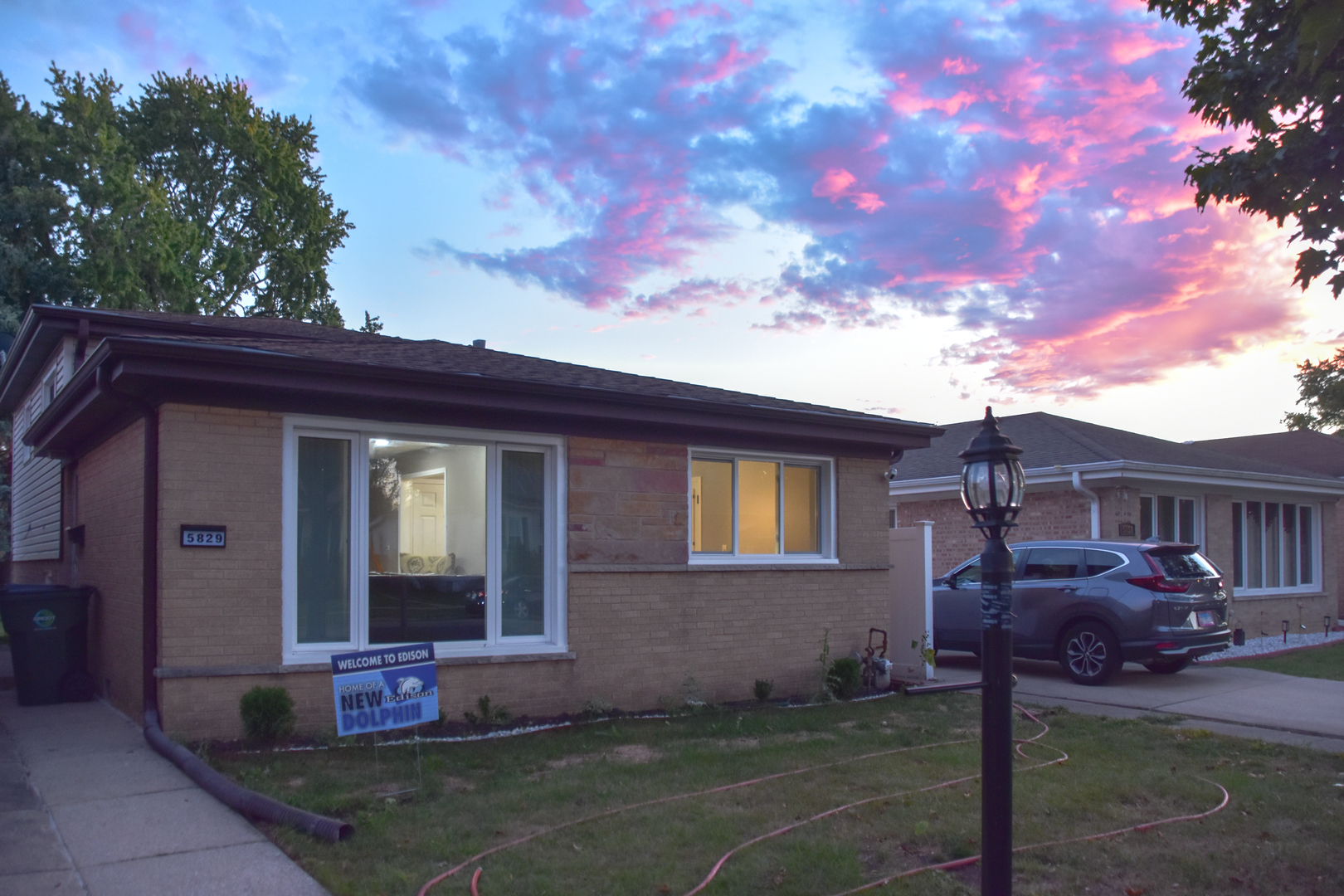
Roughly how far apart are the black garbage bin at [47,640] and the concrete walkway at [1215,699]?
947cm

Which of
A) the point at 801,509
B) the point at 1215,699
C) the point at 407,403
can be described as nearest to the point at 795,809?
the point at 407,403

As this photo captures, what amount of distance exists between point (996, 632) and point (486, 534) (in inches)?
223

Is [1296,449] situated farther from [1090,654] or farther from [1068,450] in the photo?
[1090,654]

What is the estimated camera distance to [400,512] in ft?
28.2

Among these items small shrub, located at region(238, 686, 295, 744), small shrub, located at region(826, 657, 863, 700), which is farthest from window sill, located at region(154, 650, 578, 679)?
small shrub, located at region(826, 657, 863, 700)

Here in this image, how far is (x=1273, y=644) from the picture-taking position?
17234 mm

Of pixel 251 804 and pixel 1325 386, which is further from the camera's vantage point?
pixel 1325 386

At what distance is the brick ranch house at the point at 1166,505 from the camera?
1670 cm

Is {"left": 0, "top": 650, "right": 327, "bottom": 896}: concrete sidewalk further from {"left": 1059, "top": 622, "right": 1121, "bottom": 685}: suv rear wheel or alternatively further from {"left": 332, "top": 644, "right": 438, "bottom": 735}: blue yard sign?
{"left": 1059, "top": 622, "right": 1121, "bottom": 685}: suv rear wheel

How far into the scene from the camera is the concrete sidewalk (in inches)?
181

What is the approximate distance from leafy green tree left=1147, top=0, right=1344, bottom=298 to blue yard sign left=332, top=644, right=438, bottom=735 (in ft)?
22.4

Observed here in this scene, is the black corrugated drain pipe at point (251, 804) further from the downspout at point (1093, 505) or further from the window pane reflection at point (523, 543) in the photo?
the downspout at point (1093, 505)

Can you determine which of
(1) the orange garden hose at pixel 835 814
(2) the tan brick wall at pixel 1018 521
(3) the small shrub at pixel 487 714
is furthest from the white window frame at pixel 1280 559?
(3) the small shrub at pixel 487 714

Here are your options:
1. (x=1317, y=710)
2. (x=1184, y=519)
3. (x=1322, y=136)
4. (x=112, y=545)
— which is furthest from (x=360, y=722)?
(x=1184, y=519)
